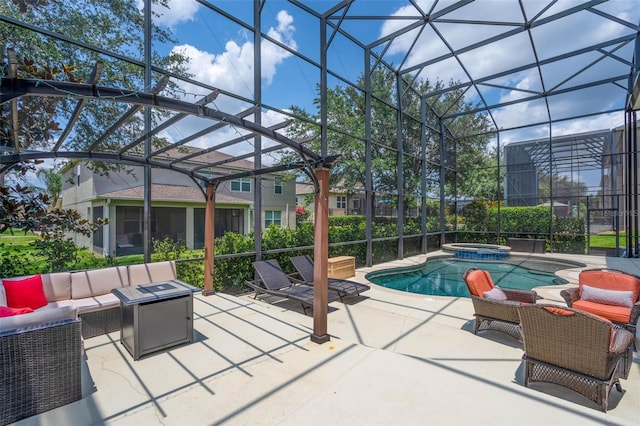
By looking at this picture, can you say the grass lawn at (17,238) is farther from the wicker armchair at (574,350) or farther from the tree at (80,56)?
the wicker armchair at (574,350)

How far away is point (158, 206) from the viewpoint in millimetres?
6273

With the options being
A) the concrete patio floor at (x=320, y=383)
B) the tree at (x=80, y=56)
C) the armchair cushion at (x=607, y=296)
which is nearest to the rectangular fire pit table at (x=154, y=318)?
the concrete patio floor at (x=320, y=383)

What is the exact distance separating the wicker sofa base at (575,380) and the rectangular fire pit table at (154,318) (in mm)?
3947

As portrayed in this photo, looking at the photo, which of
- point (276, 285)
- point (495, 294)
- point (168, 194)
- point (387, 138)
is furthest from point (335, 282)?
point (387, 138)

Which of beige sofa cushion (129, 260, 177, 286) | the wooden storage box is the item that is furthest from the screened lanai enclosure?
the wooden storage box

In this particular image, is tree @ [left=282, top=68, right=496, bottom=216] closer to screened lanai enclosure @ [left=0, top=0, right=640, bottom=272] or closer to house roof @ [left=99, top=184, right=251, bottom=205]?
screened lanai enclosure @ [left=0, top=0, right=640, bottom=272]

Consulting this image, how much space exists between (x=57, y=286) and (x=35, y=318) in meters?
2.02

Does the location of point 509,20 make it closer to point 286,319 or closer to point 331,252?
point 331,252

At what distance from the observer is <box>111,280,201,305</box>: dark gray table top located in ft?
11.9

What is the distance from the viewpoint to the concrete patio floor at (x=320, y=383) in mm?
2582

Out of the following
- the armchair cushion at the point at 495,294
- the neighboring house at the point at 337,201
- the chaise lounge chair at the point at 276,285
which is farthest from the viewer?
the neighboring house at the point at 337,201

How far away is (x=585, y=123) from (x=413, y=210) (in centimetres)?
824

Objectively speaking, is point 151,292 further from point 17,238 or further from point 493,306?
point 493,306

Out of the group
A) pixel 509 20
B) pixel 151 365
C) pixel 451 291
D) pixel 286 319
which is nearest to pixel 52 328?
pixel 151 365
